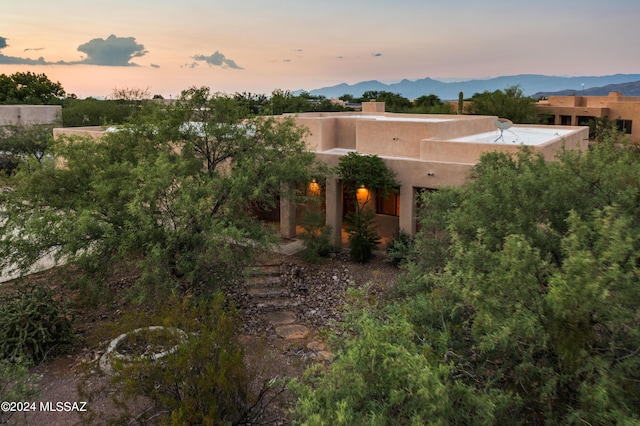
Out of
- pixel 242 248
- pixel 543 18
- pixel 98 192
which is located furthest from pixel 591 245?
pixel 543 18

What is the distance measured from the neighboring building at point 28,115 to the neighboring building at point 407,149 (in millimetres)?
19508

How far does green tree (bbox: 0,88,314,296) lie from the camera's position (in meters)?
10.2

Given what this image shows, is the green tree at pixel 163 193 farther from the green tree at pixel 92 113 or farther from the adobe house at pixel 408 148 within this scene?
the green tree at pixel 92 113

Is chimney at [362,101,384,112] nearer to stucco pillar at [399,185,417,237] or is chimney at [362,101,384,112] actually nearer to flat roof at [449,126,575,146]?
flat roof at [449,126,575,146]

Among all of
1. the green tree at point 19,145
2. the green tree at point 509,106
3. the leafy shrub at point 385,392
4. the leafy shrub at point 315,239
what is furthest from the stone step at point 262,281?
the green tree at point 509,106

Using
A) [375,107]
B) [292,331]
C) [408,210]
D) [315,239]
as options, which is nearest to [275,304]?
[292,331]

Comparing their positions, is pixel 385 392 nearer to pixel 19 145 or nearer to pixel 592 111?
pixel 19 145

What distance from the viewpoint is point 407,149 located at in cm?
1705

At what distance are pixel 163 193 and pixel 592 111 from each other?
46694 mm

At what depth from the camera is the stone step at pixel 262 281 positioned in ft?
45.8

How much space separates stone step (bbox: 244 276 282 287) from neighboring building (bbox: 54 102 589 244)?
11.1 ft

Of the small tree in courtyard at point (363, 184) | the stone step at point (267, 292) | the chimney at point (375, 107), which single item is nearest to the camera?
the stone step at point (267, 292)

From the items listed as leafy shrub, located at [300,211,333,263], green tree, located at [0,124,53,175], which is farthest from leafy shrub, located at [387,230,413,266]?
green tree, located at [0,124,53,175]

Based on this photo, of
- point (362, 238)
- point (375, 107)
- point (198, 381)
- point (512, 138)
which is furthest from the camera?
point (375, 107)
